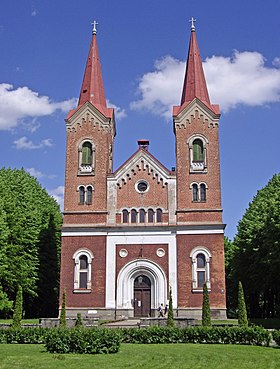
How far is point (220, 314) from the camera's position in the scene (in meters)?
39.2

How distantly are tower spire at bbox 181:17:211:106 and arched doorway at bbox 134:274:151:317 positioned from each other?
16.3m

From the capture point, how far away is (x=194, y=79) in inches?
1801

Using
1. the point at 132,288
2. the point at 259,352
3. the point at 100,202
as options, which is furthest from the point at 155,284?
the point at 259,352

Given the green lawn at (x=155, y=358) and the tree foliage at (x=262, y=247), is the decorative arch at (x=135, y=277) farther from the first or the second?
the green lawn at (x=155, y=358)

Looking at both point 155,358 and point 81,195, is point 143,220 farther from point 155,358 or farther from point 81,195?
point 155,358

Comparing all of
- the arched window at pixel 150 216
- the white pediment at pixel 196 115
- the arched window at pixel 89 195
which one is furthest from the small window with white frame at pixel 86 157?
the white pediment at pixel 196 115

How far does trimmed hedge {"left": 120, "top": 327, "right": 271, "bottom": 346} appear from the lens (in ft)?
80.0

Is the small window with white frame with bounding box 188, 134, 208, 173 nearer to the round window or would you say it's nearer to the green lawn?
the round window

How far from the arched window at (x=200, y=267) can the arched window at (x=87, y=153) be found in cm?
1217

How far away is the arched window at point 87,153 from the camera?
44.5 meters

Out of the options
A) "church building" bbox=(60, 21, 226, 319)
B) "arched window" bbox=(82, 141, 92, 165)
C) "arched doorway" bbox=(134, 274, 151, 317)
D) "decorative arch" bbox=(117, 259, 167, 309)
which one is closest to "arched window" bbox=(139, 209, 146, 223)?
"church building" bbox=(60, 21, 226, 319)

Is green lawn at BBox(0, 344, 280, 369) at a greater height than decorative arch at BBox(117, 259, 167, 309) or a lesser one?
lesser

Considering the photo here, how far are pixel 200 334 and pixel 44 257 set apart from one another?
101 ft

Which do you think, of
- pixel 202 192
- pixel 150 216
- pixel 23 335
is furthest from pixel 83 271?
pixel 23 335
